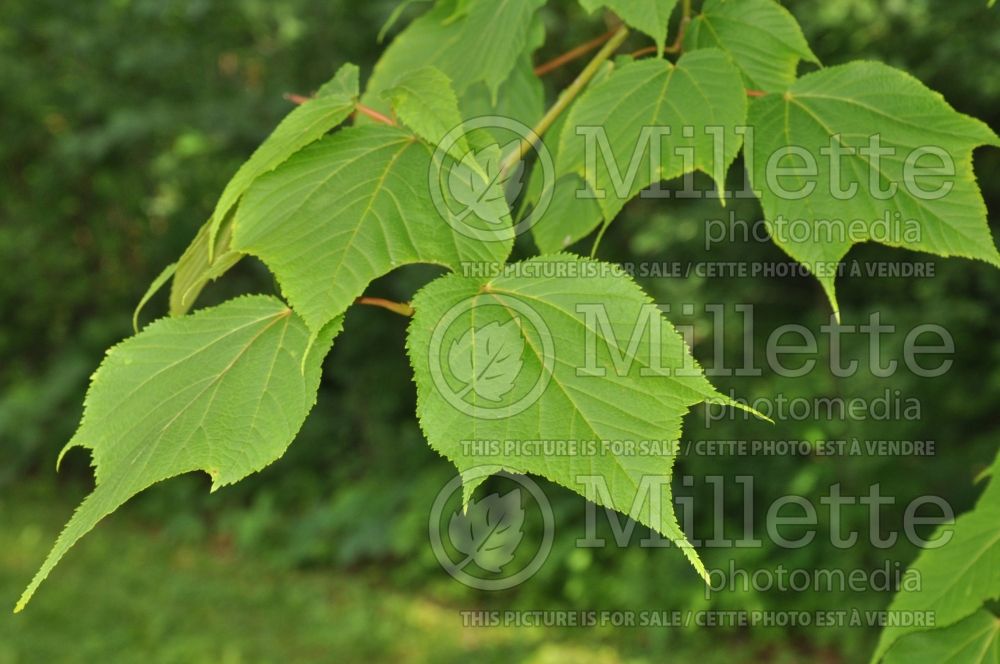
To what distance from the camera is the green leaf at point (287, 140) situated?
748mm

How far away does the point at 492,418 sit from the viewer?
646mm

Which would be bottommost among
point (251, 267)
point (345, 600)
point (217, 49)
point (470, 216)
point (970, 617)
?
point (345, 600)

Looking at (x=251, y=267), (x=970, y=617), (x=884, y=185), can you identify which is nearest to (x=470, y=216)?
(x=884, y=185)

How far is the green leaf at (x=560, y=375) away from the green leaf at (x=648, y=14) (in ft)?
0.83

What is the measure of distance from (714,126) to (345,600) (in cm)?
435

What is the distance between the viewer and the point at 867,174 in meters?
0.84

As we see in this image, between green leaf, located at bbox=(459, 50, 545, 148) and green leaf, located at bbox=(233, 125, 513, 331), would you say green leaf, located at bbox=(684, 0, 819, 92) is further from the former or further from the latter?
green leaf, located at bbox=(233, 125, 513, 331)

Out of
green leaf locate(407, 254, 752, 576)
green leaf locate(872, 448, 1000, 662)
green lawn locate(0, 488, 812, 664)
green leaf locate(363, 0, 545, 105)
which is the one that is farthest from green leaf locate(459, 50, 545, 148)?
green lawn locate(0, 488, 812, 664)

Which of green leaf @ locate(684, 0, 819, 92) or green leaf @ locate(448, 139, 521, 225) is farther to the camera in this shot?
green leaf @ locate(684, 0, 819, 92)

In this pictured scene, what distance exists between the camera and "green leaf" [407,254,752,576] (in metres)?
0.64

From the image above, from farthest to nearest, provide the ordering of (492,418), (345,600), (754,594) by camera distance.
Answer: (345,600)
(754,594)
(492,418)

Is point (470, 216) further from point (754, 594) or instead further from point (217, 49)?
point (217, 49)

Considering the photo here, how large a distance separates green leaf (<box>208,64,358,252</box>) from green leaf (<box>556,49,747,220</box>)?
0.65 ft

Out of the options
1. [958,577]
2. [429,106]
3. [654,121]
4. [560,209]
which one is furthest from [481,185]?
[958,577]
